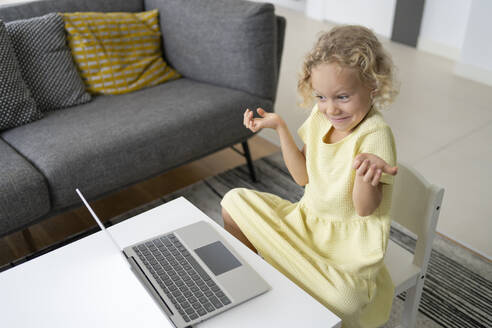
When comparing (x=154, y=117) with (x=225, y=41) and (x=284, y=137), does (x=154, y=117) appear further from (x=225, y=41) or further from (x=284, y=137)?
(x=284, y=137)

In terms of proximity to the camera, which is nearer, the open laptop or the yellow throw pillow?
the open laptop

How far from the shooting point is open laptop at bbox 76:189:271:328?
0.91 metres

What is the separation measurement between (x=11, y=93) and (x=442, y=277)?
175 centimetres

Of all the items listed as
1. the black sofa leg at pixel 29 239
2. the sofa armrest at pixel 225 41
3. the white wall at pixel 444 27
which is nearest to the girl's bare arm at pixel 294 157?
the sofa armrest at pixel 225 41

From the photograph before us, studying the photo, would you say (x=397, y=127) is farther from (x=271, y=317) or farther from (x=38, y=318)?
(x=38, y=318)

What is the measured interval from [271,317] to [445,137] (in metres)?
2.03

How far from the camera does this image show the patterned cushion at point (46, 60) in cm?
192

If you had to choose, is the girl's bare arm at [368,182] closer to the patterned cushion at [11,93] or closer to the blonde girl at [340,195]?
the blonde girl at [340,195]

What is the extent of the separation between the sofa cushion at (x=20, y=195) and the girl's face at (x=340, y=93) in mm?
998

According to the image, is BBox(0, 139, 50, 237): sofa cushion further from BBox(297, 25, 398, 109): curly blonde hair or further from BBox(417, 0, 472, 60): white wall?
BBox(417, 0, 472, 60): white wall

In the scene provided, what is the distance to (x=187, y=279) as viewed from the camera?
979mm

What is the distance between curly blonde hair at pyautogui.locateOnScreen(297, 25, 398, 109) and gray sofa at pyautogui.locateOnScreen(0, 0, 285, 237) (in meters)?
0.90

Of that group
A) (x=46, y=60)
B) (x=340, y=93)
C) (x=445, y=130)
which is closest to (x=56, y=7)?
(x=46, y=60)

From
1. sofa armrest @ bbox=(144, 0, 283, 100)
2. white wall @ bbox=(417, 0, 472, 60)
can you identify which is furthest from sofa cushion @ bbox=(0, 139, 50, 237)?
white wall @ bbox=(417, 0, 472, 60)
